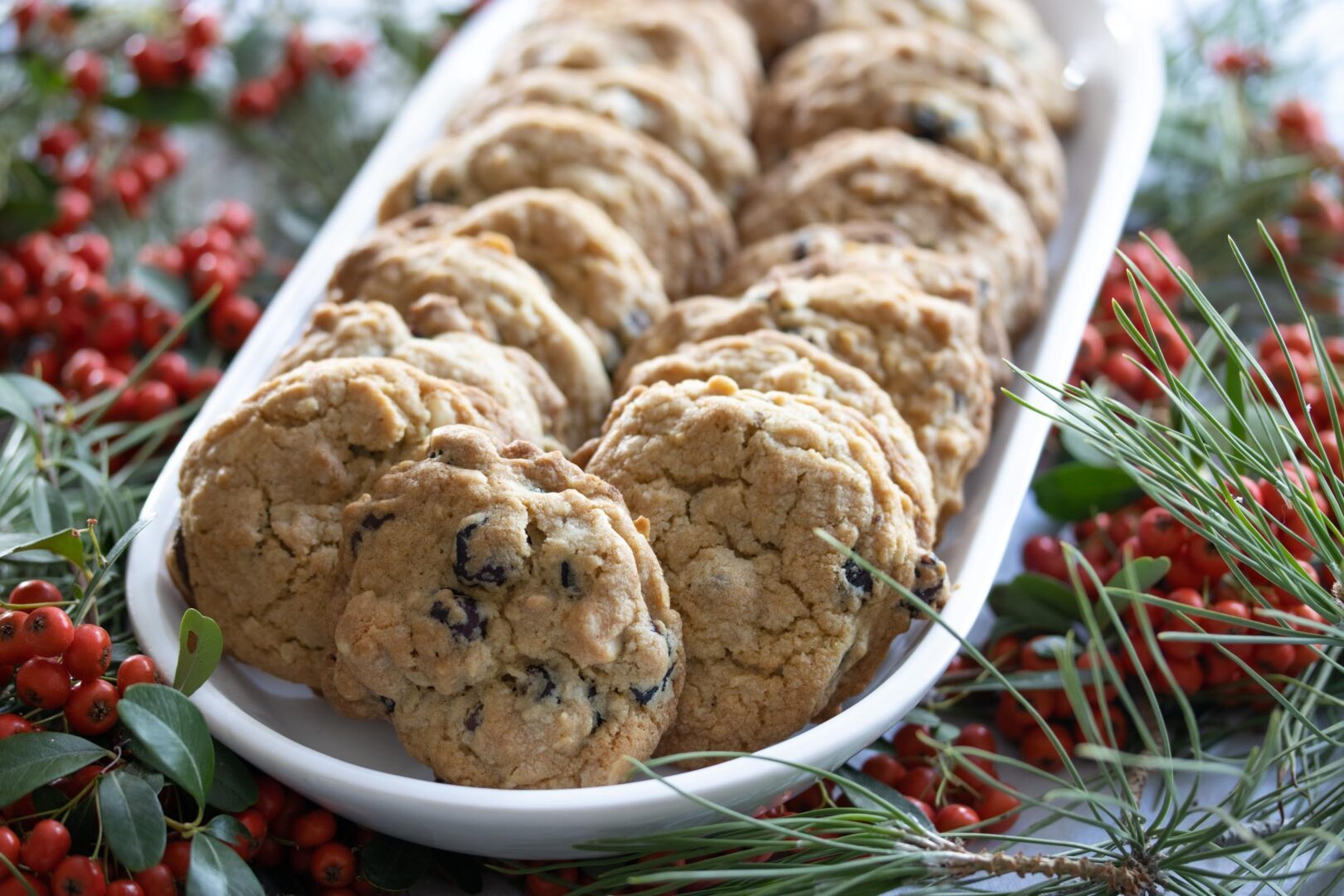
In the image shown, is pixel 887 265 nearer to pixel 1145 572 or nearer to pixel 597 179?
pixel 597 179

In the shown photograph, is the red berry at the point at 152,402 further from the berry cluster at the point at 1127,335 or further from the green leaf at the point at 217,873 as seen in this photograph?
the berry cluster at the point at 1127,335

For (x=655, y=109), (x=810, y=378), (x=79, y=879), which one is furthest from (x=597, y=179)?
(x=79, y=879)

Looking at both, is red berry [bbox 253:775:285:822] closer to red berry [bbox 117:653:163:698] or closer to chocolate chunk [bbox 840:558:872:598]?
red berry [bbox 117:653:163:698]

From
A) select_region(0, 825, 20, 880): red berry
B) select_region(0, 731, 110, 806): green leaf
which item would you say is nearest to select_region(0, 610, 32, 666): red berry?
select_region(0, 731, 110, 806): green leaf

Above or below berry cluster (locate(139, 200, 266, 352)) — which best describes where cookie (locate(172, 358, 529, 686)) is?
above

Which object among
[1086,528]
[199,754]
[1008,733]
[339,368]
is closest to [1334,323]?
[1086,528]

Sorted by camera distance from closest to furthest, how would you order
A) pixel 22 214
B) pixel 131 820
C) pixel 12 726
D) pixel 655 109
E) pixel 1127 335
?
1. pixel 131 820
2. pixel 12 726
3. pixel 655 109
4. pixel 1127 335
5. pixel 22 214
